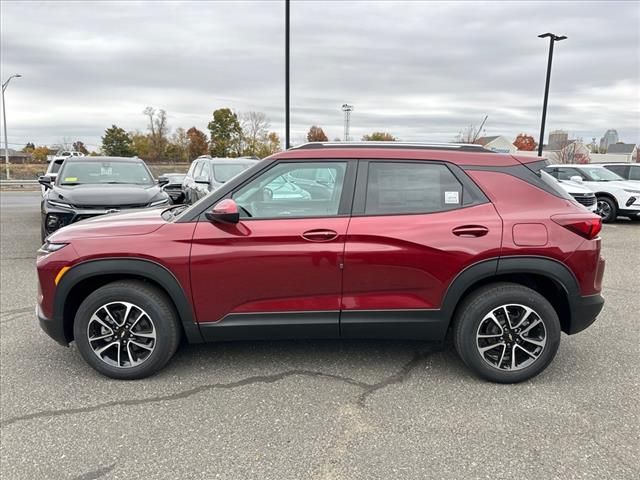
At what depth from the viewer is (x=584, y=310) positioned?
10.9 ft

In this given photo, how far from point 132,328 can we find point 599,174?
1376cm

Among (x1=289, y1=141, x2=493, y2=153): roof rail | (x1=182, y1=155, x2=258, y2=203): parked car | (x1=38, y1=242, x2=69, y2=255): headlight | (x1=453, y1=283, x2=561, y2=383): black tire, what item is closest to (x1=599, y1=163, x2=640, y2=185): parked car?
(x1=182, y1=155, x2=258, y2=203): parked car

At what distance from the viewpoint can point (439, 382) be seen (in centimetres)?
338

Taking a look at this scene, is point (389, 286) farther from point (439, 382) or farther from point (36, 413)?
point (36, 413)

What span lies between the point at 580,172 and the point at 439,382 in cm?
1230

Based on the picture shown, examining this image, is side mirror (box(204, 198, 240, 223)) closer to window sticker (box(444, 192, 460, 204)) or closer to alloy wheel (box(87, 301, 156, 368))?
alloy wheel (box(87, 301, 156, 368))

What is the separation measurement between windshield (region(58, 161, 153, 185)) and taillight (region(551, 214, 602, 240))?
7.18 m

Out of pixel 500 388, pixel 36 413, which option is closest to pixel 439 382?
pixel 500 388

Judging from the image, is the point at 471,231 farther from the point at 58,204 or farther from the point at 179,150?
the point at 179,150

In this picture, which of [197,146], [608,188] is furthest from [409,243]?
[197,146]

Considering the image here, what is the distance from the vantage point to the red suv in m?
3.20

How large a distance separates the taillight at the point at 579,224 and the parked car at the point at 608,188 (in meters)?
9.92

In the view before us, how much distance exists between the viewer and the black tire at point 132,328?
10.7ft

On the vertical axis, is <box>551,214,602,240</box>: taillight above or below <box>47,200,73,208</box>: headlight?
above
